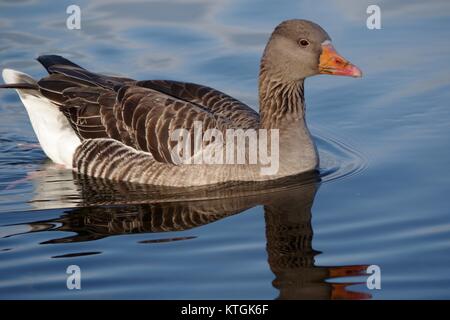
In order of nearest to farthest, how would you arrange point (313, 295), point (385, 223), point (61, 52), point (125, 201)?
point (313, 295) → point (385, 223) → point (125, 201) → point (61, 52)

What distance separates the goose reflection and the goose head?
4.55 ft

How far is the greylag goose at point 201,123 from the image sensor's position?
1257 cm

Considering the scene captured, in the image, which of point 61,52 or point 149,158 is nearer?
point 149,158

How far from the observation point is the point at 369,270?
990 cm

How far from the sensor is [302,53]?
41.1 ft

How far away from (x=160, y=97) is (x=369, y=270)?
14.1 ft

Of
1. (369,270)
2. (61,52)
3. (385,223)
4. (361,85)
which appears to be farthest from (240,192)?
(61,52)

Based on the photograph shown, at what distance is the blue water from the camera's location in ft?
32.6

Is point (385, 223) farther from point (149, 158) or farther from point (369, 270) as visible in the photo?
point (149, 158)

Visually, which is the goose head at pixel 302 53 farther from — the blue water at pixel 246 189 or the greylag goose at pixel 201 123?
the blue water at pixel 246 189

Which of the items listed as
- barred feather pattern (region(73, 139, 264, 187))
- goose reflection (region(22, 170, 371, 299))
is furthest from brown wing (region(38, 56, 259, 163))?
goose reflection (region(22, 170, 371, 299))
